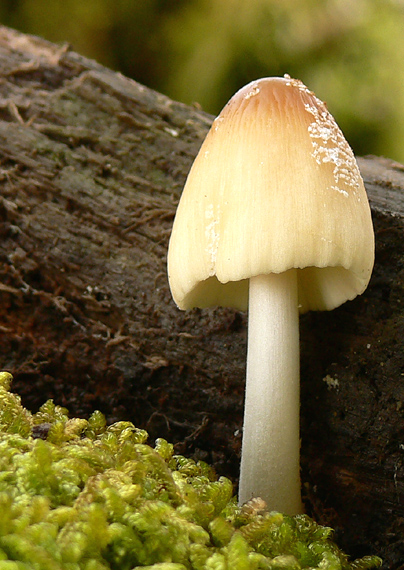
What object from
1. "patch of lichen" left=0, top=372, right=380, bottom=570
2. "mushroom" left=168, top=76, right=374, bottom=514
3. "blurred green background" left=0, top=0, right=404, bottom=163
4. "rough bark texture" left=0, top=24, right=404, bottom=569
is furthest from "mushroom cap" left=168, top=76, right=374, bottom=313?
"blurred green background" left=0, top=0, right=404, bottom=163

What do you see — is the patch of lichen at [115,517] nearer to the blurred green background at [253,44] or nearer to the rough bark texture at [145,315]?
the rough bark texture at [145,315]

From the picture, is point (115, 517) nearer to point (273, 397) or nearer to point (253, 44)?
point (273, 397)

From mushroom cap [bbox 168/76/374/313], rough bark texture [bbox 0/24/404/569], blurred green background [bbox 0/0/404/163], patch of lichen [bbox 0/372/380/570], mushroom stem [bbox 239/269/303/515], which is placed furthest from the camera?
blurred green background [bbox 0/0/404/163]

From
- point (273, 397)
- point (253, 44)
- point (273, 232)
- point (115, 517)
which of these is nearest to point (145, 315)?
point (273, 397)

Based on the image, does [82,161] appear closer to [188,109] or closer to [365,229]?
[188,109]

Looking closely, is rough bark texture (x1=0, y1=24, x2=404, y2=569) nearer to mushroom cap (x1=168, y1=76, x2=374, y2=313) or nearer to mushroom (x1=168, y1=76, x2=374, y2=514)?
mushroom (x1=168, y1=76, x2=374, y2=514)
